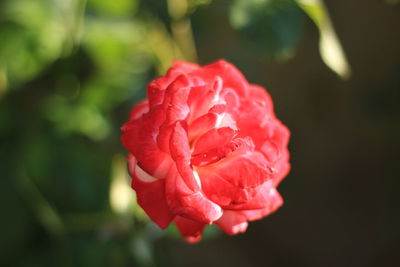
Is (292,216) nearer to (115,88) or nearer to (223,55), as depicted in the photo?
(223,55)

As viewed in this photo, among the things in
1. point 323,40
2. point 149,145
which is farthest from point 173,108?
point 323,40

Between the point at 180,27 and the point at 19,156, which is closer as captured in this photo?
the point at 180,27

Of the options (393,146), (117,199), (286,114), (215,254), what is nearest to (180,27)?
(117,199)

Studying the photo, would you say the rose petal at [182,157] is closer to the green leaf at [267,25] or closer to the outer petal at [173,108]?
the outer petal at [173,108]

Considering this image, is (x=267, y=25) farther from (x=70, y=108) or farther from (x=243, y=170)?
(x=70, y=108)

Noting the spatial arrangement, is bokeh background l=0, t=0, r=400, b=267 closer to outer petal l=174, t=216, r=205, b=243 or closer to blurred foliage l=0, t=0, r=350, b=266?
blurred foliage l=0, t=0, r=350, b=266

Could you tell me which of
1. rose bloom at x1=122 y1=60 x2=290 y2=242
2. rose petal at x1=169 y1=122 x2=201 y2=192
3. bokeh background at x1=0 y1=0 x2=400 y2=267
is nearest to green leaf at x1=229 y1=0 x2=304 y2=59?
bokeh background at x1=0 y1=0 x2=400 y2=267
